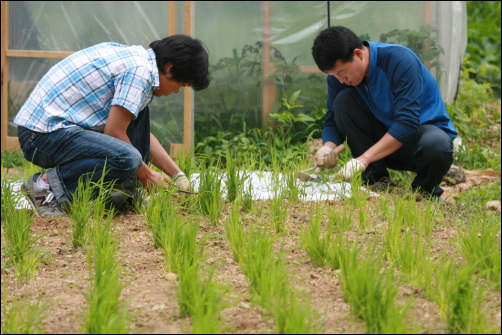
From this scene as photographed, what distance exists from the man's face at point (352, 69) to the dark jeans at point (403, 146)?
31cm

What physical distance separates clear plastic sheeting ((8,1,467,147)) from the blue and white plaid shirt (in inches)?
81.6

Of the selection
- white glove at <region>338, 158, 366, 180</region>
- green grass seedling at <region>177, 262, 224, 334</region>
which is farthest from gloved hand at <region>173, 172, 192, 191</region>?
green grass seedling at <region>177, 262, 224, 334</region>

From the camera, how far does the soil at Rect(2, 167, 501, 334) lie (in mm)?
1893

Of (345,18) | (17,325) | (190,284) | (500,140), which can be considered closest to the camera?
(17,325)

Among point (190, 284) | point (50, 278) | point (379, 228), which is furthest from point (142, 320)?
point (379, 228)

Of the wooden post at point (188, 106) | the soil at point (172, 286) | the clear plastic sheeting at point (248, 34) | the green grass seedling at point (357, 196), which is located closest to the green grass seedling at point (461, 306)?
the soil at point (172, 286)

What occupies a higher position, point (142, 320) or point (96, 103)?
point (96, 103)

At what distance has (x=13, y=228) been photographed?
2.60 meters

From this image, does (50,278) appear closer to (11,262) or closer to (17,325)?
(11,262)

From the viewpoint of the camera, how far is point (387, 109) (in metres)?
3.86

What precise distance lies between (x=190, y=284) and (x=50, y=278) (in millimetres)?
677

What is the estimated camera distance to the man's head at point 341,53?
3529 millimetres

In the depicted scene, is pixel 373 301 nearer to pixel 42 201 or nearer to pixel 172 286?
pixel 172 286

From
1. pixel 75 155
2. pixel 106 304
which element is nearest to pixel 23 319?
pixel 106 304
